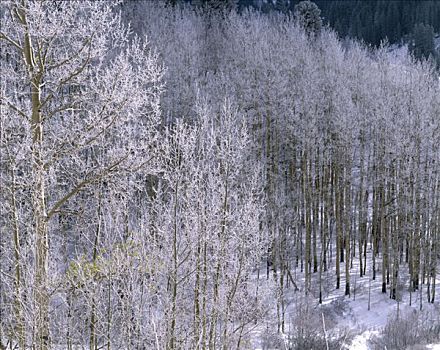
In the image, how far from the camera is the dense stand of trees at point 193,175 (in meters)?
5.60

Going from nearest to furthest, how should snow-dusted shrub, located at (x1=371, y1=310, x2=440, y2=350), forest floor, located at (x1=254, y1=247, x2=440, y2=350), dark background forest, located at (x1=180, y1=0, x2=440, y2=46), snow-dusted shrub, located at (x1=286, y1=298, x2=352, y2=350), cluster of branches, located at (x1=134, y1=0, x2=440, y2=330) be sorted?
snow-dusted shrub, located at (x1=286, y1=298, x2=352, y2=350) < snow-dusted shrub, located at (x1=371, y1=310, x2=440, y2=350) < forest floor, located at (x1=254, y1=247, x2=440, y2=350) < cluster of branches, located at (x1=134, y1=0, x2=440, y2=330) < dark background forest, located at (x1=180, y1=0, x2=440, y2=46)

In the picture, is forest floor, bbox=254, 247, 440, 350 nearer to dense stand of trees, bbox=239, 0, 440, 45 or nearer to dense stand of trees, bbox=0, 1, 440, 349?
dense stand of trees, bbox=0, 1, 440, 349

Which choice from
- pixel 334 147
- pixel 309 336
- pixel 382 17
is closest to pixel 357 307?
pixel 309 336

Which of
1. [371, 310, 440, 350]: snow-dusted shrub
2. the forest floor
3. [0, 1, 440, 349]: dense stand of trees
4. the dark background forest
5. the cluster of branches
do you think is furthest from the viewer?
the dark background forest

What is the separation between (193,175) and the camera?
9523 millimetres

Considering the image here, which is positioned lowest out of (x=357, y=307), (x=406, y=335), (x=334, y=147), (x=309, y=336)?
(x=357, y=307)

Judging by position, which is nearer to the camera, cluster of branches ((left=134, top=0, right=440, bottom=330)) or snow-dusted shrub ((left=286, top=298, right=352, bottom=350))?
snow-dusted shrub ((left=286, top=298, right=352, bottom=350))

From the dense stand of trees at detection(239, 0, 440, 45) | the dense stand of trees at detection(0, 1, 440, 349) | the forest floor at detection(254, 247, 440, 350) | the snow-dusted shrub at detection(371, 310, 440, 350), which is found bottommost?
the forest floor at detection(254, 247, 440, 350)

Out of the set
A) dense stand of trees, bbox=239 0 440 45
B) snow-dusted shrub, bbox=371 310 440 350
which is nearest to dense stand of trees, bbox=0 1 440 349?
snow-dusted shrub, bbox=371 310 440 350

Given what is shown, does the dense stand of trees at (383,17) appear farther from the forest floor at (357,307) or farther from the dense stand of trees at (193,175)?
the forest floor at (357,307)

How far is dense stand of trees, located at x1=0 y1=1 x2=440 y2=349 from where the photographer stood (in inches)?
221

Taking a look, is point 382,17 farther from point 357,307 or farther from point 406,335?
point 406,335

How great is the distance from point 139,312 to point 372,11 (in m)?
58.9

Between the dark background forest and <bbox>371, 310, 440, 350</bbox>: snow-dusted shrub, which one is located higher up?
the dark background forest
